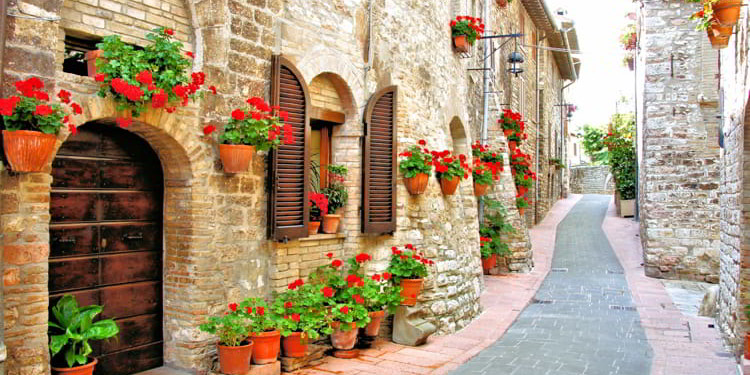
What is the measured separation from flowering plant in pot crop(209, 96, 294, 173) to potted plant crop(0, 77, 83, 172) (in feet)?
5.35

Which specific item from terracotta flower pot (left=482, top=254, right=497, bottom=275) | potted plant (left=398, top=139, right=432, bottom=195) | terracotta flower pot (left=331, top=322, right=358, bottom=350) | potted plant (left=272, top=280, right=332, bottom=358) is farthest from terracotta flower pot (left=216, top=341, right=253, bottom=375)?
terracotta flower pot (left=482, top=254, right=497, bottom=275)

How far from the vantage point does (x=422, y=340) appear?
306 inches

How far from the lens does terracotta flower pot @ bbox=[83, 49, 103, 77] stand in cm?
470

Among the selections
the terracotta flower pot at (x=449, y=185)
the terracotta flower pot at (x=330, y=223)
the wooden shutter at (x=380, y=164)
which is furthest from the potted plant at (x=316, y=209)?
the terracotta flower pot at (x=449, y=185)

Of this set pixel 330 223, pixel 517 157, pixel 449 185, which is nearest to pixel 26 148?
pixel 330 223

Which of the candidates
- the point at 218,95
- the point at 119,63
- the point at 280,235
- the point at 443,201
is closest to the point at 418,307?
the point at 443,201

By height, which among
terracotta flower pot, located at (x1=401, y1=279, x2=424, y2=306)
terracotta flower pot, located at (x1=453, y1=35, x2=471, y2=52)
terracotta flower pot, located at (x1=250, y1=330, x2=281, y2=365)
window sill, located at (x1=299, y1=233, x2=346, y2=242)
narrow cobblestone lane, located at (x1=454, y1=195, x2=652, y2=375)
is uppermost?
terracotta flower pot, located at (x1=453, y1=35, x2=471, y2=52)

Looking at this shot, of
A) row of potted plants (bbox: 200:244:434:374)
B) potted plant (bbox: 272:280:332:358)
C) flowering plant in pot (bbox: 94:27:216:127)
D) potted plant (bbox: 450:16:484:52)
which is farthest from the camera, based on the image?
potted plant (bbox: 450:16:484:52)

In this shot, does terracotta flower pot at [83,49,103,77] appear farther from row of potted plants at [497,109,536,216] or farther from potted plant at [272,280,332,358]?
row of potted plants at [497,109,536,216]

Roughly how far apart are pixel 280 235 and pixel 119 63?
239 centimetres

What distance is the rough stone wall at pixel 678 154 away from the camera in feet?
43.6

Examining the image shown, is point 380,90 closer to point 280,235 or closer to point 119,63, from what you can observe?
point 280,235

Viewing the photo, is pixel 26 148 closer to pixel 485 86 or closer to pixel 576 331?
pixel 576 331

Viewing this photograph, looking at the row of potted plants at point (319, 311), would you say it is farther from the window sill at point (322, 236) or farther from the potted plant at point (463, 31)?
the potted plant at point (463, 31)
